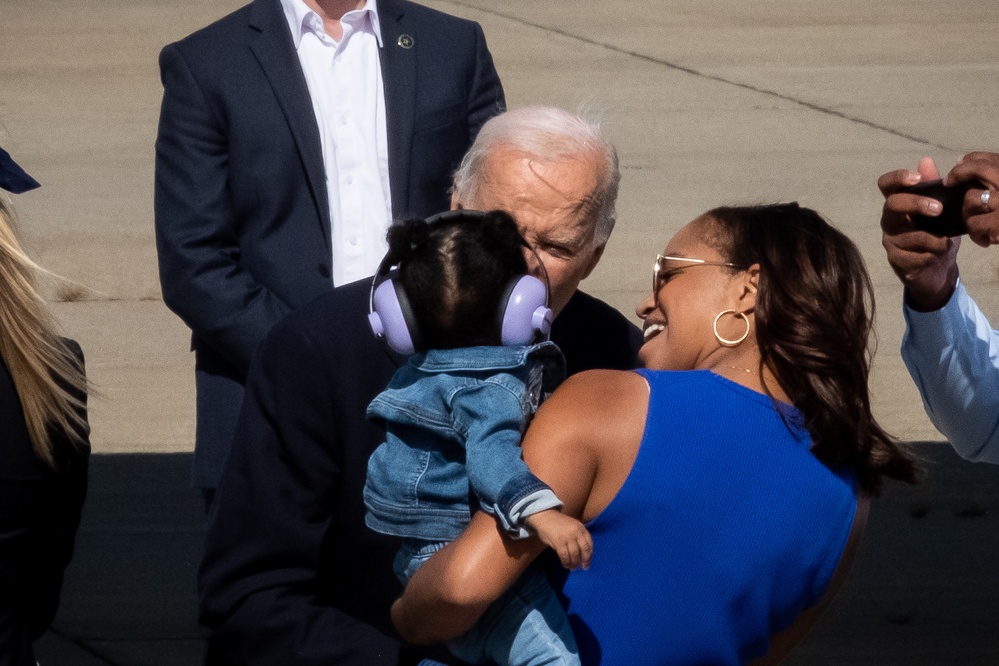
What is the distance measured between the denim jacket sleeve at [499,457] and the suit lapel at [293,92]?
1738mm

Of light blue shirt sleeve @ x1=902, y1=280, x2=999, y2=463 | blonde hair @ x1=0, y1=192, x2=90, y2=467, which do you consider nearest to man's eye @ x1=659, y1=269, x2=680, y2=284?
light blue shirt sleeve @ x1=902, y1=280, x2=999, y2=463

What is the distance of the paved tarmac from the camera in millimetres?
4512

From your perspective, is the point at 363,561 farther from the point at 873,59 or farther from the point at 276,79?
the point at 873,59

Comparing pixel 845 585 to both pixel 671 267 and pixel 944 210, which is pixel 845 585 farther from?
pixel 671 267

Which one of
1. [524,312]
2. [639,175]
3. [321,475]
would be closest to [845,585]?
[321,475]

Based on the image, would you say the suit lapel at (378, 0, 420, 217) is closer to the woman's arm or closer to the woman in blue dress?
the woman in blue dress

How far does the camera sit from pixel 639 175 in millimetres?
8180

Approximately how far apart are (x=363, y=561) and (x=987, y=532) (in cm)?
330

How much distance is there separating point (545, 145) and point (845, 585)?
278 cm

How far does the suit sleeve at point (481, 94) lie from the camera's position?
3.79 meters

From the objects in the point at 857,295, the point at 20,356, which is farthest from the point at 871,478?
the point at 20,356

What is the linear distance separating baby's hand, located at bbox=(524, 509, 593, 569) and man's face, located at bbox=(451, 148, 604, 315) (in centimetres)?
72

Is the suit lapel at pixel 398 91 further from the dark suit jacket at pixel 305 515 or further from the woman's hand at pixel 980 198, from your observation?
the woman's hand at pixel 980 198

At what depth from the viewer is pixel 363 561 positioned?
92.0 inches
